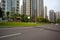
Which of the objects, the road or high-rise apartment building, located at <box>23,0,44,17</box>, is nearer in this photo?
the road

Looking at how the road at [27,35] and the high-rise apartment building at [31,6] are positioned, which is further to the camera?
the high-rise apartment building at [31,6]

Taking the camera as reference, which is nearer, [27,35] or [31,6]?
[27,35]

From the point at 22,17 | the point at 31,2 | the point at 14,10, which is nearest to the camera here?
the point at 22,17

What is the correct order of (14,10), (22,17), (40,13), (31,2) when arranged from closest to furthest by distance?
(22,17) → (14,10) → (31,2) → (40,13)

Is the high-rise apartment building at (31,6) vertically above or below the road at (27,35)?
above

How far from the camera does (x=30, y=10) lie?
152m

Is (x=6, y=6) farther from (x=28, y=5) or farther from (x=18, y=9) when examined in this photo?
(x=28, y=5)

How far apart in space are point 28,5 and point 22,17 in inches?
1109

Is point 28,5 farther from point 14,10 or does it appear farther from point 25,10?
point 14,10

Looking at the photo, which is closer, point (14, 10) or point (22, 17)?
point (22, 17)

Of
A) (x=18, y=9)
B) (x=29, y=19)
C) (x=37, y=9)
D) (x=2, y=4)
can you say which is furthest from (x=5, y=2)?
(x=37, y=9)

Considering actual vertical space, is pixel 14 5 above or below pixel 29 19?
above

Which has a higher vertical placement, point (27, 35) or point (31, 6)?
point (31, 6)

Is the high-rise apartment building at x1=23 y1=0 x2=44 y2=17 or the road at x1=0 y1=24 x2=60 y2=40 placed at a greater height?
the high-rise apartment building at x1=23 y1=0 x2=44 y2=17
